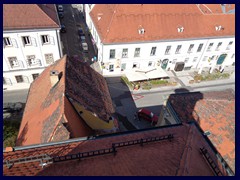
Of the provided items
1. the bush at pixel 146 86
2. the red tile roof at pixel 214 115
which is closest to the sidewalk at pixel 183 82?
the bush at pixel 146 86

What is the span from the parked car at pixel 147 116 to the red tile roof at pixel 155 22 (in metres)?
12.1

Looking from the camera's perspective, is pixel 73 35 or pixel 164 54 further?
pixel 73 35

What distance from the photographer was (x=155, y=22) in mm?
35688

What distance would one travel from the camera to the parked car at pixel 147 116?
97.9ft

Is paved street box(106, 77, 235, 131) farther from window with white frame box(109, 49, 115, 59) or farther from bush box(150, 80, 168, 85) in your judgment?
window with white frame box(109, 49, 115, 59)

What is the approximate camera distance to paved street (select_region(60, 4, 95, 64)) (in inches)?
1649

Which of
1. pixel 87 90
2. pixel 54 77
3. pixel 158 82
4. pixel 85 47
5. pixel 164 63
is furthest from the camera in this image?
pixel 85 47

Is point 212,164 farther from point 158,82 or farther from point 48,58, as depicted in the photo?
point 48,58

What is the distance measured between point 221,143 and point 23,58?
2764 centimetres

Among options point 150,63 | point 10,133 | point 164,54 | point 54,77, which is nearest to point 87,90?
point 54,77

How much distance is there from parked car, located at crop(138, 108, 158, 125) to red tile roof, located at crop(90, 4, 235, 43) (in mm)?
12067

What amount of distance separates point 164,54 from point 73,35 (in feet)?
71.6

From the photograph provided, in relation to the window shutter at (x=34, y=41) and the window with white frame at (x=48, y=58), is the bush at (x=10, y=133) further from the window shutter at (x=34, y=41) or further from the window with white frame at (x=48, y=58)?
the window shutter at (x=34, y=41)

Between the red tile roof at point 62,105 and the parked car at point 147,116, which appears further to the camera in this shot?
the parked car at point 147,116
